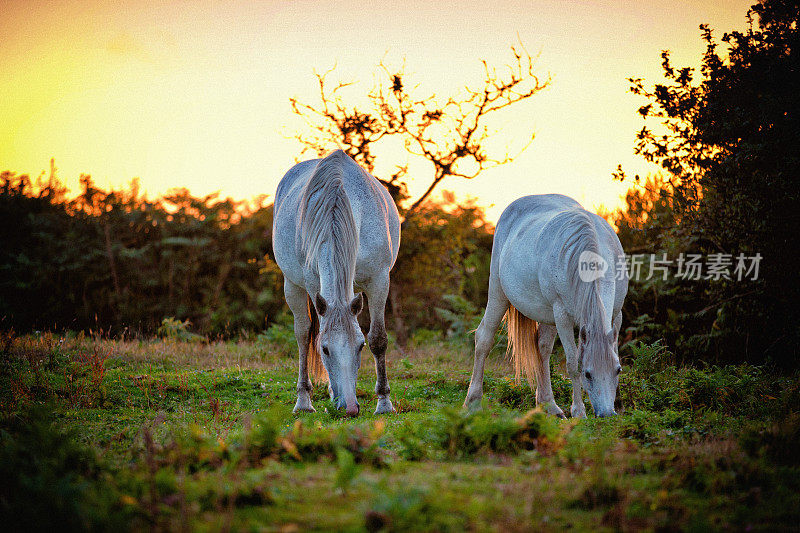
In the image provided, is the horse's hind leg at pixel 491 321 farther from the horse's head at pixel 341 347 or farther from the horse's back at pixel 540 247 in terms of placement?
the horse's head at pixel 341 347

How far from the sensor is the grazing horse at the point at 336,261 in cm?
518

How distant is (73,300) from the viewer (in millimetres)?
14750

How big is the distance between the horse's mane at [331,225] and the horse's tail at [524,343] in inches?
91.3

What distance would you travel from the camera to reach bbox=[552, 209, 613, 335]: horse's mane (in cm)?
520

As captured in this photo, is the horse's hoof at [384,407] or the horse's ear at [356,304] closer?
the horse's ear at [356,304]

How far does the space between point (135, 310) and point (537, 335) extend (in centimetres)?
1145

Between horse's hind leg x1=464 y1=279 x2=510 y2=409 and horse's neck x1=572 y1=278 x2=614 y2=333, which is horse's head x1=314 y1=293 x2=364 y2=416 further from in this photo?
horse's hind leg x1=464 y1=279 x2=510 y2=409

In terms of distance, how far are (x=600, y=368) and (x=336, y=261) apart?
8.25ft

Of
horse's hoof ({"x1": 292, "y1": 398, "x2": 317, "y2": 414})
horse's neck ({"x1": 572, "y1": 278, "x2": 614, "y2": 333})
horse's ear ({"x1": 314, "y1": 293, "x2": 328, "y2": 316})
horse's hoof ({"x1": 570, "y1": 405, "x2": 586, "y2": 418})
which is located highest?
horse's neck ({"x1": 572, "y1": 278, "x2": 614, "y2": 333})

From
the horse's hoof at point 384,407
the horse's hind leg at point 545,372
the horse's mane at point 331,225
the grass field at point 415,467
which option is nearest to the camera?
the grass field at point 415,467

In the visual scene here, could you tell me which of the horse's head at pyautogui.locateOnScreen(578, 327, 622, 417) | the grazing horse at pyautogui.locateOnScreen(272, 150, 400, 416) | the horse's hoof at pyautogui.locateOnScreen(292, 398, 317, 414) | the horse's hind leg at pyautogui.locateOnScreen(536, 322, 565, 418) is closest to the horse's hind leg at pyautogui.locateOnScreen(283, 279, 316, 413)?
the grazing horse at pyautogui.locateOnScreen(272, 150, 400, 416)

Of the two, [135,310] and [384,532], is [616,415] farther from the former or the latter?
[135,310]

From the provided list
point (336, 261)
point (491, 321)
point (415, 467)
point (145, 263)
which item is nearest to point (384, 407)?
point (336, 261)

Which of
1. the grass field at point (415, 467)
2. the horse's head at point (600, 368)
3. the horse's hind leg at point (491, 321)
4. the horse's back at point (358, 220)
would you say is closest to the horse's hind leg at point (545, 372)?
the grass field at point (415, 467)
